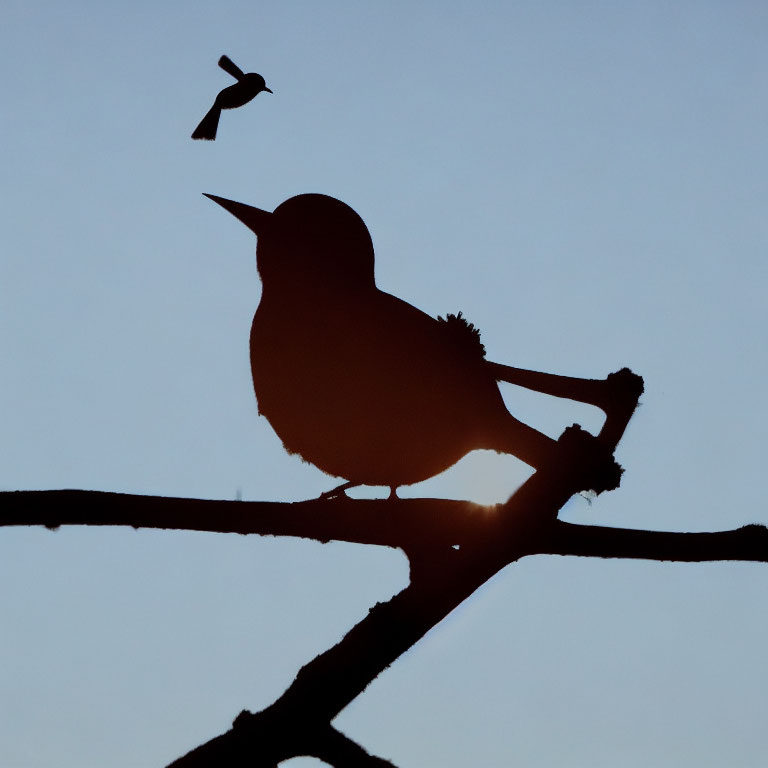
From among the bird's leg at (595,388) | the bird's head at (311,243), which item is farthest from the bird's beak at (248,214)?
the bird's leg at (595,388)

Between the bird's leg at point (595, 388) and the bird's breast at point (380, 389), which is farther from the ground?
the bird's breast at point (380, 389)

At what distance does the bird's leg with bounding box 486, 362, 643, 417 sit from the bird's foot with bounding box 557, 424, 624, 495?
0.38ft

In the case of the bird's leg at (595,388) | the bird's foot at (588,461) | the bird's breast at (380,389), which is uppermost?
the bird's breast at (380,389)

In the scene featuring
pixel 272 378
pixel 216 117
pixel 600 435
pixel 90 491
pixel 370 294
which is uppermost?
pixel 216 117

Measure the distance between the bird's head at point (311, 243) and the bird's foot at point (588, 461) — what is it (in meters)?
0.64

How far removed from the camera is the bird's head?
1946 millimetres

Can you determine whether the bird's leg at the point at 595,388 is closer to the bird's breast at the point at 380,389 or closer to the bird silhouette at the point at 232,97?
the bird's breast at the point at 380,389

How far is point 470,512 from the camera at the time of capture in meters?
1.49

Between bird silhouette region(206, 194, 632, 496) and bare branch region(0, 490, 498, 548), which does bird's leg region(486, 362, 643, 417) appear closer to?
bird silhouette region(206, 194, 632, 496)

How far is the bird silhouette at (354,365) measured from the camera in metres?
1.90

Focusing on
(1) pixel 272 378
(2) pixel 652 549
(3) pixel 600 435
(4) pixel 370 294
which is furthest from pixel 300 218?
(2) pixel 652 549

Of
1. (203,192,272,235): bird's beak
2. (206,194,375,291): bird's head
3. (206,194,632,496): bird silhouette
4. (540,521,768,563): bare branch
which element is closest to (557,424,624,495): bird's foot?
(540,521,768,563): bare branch

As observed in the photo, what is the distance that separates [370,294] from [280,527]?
0.70 m

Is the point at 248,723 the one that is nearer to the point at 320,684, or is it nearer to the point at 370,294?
the point at 320,684
